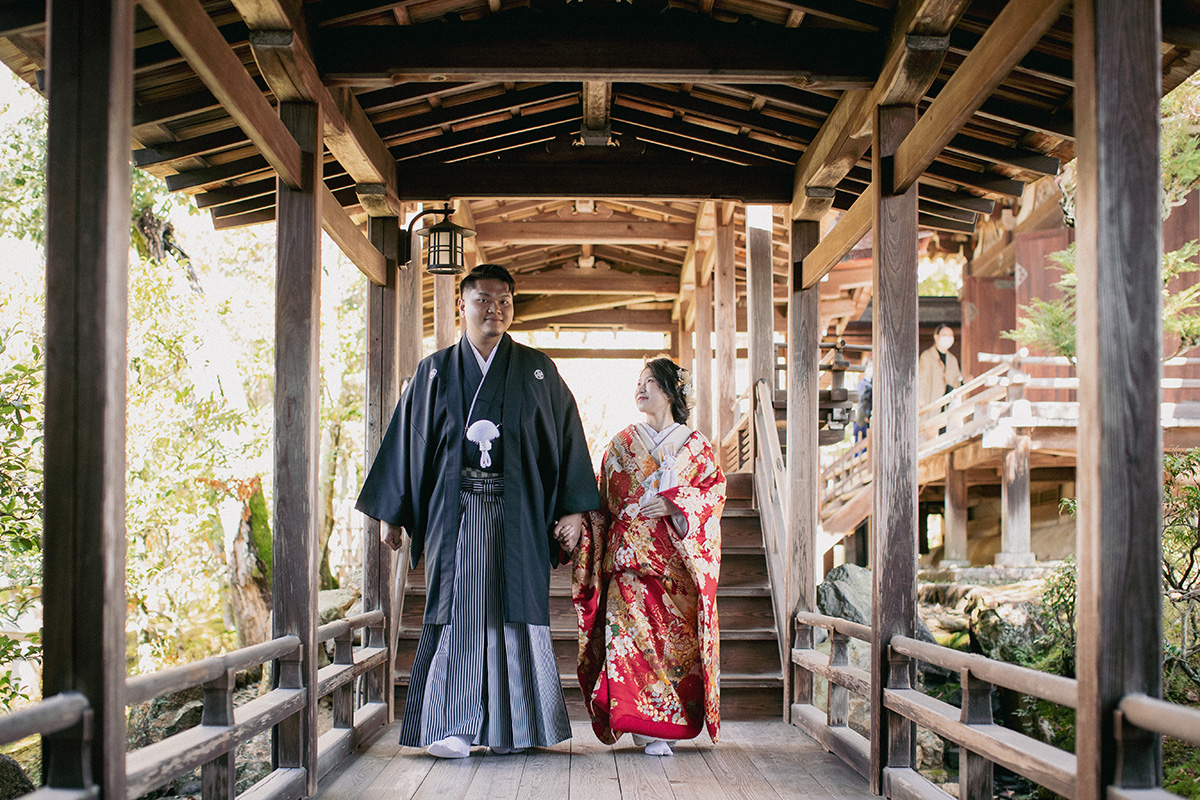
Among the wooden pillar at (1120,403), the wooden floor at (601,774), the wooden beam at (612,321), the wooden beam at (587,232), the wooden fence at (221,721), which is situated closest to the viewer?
the wooden fence at (221,721)

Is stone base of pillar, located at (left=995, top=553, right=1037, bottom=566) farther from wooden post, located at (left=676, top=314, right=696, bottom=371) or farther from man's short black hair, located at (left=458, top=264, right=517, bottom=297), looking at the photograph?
man's short black hair, located at (left=458, top=264, right=517, bottom=297)

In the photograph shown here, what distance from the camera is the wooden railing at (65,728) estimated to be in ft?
6.59

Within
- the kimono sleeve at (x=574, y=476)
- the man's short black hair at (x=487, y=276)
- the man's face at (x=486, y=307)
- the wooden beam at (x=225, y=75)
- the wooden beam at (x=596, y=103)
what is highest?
the wooden beam at (x=596, y=103)

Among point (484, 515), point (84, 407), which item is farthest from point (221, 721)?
point (484, 515)

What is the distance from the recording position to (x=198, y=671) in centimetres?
294

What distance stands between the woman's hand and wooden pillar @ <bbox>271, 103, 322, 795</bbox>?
1.57m

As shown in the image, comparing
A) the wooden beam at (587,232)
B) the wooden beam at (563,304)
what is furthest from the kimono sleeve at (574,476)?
the wooden beam at (563,304)

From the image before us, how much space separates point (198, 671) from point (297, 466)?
3.67ft

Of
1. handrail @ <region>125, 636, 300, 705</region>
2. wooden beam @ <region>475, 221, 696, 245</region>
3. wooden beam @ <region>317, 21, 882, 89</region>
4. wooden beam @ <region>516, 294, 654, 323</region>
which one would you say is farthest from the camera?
wooden beam @ <region>516, 294, 654, 323</region>

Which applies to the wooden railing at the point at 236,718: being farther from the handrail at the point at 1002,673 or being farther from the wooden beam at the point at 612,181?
the wooden beam at the point at 612,181

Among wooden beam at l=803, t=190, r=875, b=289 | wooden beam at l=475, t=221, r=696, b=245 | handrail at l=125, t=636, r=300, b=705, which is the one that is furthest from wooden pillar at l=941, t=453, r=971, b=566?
handrail at l=125, t=636, r=300, b=705

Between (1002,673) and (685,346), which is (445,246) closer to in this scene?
(1002,673)

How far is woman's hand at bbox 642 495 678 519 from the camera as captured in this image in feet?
15.5

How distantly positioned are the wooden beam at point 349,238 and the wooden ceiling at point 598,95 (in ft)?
0.08
